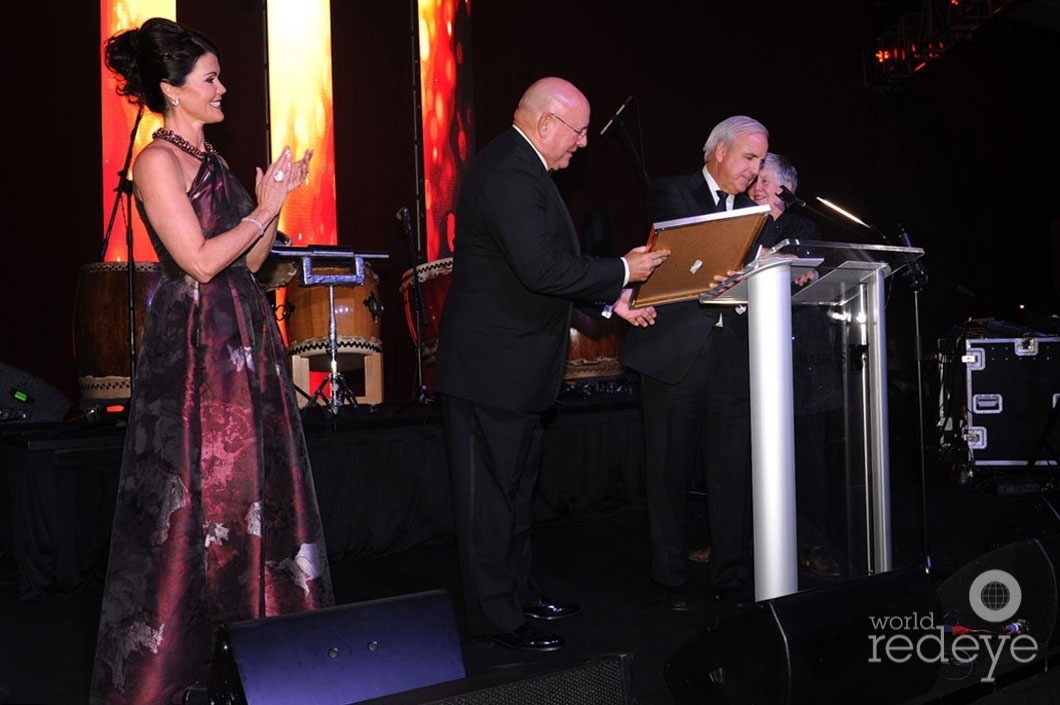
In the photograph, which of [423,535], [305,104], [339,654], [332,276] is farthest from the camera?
[305,104]

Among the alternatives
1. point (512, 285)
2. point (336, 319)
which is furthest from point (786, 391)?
point (336, 319)

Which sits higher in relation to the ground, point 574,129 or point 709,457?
point 574,129

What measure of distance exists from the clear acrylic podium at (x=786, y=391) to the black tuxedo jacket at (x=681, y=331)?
73 cm

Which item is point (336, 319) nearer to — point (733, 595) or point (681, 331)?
point (681, 331)

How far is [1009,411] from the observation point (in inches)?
245

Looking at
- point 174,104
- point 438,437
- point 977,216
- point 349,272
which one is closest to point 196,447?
point 174,104

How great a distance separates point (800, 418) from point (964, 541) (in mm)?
2433

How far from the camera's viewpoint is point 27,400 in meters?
4.87

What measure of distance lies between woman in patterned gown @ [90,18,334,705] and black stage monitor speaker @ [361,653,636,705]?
71 cm

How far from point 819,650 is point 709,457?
4.95ft

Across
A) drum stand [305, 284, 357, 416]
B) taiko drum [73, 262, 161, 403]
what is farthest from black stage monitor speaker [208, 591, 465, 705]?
taiko drum [73, 262, 161, 403]

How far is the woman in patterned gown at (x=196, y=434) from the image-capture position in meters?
A: 1.99

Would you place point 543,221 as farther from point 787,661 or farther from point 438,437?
point 438,437

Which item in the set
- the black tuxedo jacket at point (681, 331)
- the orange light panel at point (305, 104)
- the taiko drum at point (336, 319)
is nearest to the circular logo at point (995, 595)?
the black tuxedo jacket at point (681, 331)
